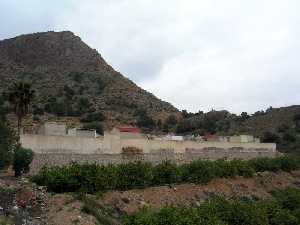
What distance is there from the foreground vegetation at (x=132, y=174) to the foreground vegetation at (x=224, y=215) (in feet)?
21.7

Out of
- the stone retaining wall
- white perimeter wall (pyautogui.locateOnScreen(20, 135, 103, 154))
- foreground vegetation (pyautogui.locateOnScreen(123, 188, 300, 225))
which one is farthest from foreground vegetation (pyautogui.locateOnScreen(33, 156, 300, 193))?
foreground vegetation (pyautogui.locateOnScreen(123, 188, 300, 225))

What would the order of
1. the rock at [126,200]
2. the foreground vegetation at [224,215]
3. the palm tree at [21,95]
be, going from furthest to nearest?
the palm tree at [21,95] < the rock at [126,200] < the foreground vegetation at [224,215]

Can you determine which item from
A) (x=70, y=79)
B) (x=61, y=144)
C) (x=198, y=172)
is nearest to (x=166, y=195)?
(x=198, y=172)

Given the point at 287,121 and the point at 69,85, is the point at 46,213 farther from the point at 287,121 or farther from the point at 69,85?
the point at 287,121

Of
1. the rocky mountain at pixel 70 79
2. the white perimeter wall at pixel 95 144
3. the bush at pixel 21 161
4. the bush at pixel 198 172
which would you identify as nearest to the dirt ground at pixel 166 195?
the bush at pixel 198 172

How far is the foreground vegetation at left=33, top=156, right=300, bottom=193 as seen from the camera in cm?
3462

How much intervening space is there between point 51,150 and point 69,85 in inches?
2103

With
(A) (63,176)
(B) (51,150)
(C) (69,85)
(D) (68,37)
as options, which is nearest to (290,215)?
(A) (63,176)

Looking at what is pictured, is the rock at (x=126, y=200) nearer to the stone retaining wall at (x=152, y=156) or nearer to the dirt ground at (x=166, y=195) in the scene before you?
the dirt ground at (x=166, y=195)

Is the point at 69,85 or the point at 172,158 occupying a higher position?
the point at 69,85

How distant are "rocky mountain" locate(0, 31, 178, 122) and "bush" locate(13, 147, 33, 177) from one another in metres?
45.5

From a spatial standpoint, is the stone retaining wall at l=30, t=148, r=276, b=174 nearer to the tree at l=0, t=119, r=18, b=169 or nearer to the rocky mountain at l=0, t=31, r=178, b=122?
the tree at l=0, t=119, r=18, b=169

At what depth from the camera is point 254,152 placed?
65750 millimetres

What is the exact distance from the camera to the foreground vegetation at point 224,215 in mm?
23016
